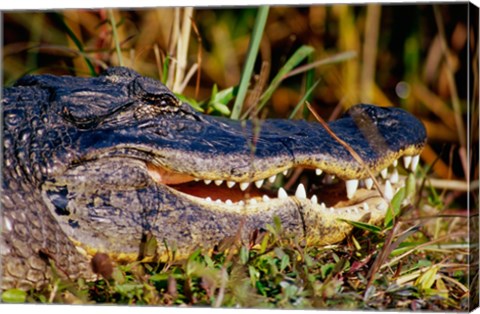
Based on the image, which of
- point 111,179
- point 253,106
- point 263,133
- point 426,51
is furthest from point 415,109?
point 111,179

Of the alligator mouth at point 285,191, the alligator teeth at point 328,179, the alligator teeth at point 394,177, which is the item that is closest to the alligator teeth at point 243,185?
the alligator mouth at point 285,191

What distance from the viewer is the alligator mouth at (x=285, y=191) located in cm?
322

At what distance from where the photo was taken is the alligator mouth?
10.6ft

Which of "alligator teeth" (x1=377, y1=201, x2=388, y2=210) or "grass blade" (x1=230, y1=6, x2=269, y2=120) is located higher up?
"grass blade" (x1=230, y1=6, x2=269, y2=120)

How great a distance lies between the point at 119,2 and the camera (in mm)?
3424

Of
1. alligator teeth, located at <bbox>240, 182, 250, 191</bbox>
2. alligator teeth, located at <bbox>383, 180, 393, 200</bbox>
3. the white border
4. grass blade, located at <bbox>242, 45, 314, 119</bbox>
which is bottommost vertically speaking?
alligator teeth, located at <bbox>383, 180, 393, 200</bbox>

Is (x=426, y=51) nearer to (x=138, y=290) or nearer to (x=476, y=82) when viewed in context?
(x=476, y=82)

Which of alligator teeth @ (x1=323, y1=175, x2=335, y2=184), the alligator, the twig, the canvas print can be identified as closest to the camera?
the canvas print

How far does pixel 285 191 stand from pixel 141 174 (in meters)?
0.59

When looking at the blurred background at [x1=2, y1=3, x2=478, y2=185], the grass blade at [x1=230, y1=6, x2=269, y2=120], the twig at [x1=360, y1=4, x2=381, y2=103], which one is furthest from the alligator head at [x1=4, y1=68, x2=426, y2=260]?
the twig at [x1=360, y1=4, x2=381, y2=103]

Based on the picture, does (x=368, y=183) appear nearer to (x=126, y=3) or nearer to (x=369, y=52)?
(x=126, y=3)

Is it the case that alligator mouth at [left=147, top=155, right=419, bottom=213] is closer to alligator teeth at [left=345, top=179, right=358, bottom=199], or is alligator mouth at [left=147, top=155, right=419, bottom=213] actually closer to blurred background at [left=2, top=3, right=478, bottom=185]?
alligator teeth at [left=345, top=179, right=358, bottom=199]

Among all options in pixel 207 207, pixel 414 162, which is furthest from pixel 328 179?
pixel 207 207

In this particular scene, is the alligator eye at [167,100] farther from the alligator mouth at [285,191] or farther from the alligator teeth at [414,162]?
the alligator teeth at [414,162]
